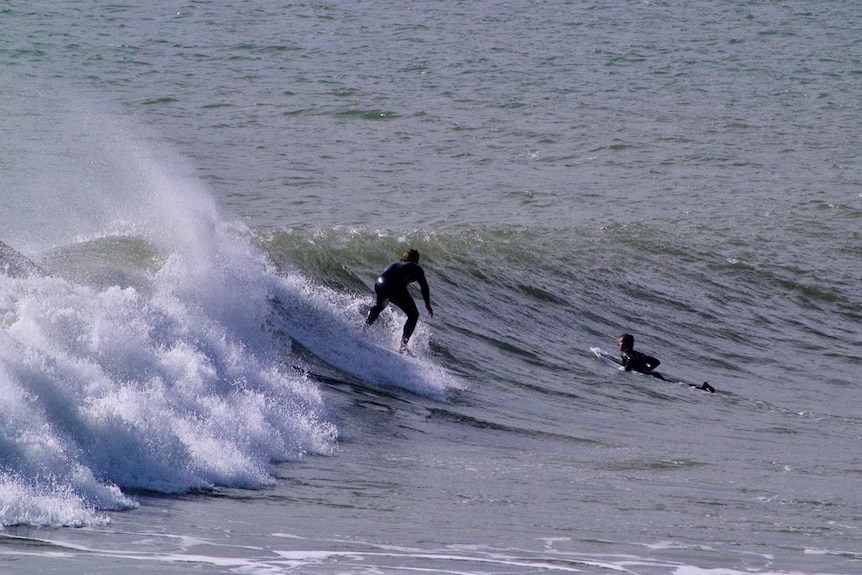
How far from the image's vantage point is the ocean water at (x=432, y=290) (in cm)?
771

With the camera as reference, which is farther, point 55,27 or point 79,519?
point 55,27

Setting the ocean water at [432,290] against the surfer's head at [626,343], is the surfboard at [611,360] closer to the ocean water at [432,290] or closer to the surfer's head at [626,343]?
the surfer's head at [626,343]

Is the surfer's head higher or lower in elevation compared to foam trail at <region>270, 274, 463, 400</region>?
higher

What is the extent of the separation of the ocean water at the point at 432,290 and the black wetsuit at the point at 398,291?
1.31ft

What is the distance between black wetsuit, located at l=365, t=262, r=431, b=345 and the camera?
47.0 ft

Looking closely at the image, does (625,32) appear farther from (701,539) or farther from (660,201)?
(701,539)

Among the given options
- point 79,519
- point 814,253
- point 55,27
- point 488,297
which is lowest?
point 79,519

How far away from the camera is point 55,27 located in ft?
126

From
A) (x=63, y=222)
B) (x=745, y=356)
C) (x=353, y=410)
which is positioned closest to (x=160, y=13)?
(x=63, y=222)

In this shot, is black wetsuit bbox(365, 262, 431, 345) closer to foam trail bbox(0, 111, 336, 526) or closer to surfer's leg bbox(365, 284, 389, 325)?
surfer's leg bbox(365, 284, 389, 325)

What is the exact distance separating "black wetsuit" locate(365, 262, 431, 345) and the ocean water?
40cm

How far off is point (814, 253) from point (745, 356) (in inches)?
280

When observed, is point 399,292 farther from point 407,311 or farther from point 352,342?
point 352,342

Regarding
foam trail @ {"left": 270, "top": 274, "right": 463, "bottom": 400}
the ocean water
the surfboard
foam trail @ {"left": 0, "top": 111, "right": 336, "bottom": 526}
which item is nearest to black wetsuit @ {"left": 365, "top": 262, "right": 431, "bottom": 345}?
foam trail @ {"left": 270, "top": 274, "right": 463, "bottom": 400}
